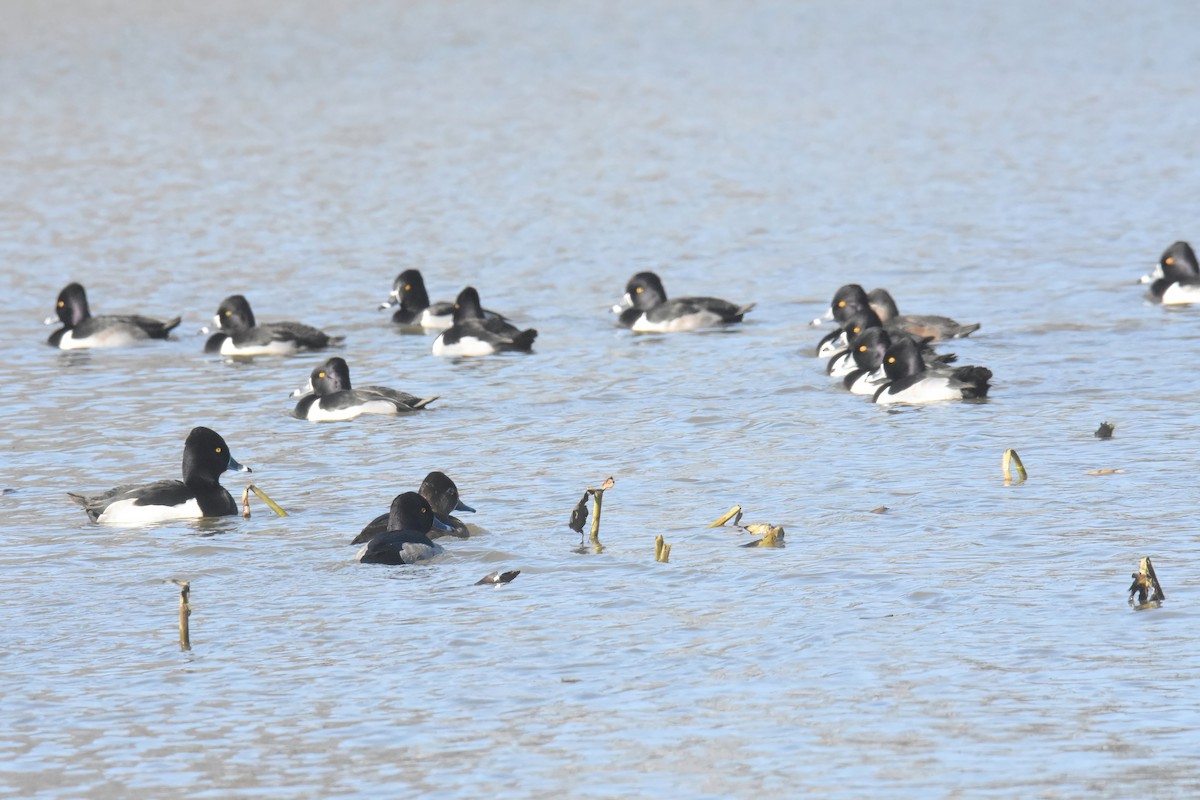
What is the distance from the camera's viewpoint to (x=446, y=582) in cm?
1229

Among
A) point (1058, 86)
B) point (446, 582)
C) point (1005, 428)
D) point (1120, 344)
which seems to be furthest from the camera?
point (1058, 86)

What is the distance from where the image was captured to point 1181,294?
76.4 feet

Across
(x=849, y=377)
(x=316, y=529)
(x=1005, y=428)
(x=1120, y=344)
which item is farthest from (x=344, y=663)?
(x=1120, y=344)

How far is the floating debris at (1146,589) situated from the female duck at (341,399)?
9.28 metres

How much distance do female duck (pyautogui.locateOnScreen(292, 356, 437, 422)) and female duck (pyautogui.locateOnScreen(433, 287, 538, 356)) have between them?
309 centimetres

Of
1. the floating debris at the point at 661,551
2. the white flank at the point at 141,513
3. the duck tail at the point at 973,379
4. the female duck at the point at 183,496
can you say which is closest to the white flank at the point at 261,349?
the female duck at the point at 183,496

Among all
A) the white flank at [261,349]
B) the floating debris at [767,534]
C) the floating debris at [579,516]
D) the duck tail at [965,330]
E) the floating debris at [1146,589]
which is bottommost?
the floating debris at [1146,589]

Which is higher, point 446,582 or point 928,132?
point 928,132

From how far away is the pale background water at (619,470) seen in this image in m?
9.24

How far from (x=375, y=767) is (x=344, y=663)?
67.4 inches

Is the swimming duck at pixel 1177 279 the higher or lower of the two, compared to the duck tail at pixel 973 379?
higher

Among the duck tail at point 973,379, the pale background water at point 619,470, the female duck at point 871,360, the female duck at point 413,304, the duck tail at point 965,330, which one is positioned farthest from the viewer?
the female duck at point 413,304

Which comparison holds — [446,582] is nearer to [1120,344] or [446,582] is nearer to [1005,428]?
[1005,428]

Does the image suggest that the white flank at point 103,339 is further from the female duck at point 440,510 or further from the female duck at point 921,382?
the female duck at point 440,510
